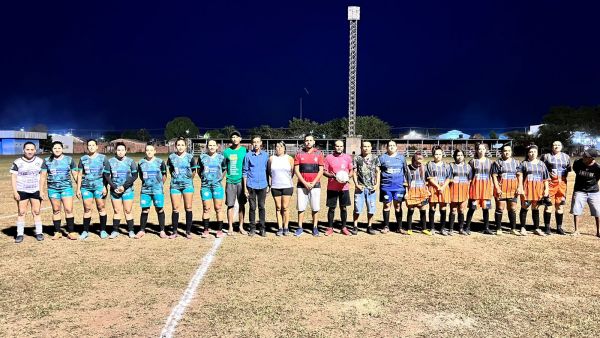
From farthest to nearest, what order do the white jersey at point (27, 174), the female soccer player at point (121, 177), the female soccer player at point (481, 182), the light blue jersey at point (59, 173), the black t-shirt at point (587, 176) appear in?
the female soccer player at point (481, 182) < the black t-shirt at point (587, 176) < the female soccer player at point (121, 177) < the light blue jersey at point (59, 173) < the white jersey at point (27, 174)

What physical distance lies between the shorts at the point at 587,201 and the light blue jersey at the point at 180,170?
7299 millimetres

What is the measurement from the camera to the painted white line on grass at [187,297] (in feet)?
12.8

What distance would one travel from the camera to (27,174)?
7152 mm

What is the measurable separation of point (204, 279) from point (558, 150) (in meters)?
7.02

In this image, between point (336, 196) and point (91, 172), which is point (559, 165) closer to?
point (336, 196)

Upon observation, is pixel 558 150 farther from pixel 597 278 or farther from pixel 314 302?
pixel 314 302

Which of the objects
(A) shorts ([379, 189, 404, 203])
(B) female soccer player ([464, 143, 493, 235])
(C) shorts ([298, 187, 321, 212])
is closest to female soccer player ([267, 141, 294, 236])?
(C) shorts ([298, 187, 321, 212])

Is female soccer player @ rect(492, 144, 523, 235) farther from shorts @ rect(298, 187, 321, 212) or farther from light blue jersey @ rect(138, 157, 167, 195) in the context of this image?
light blue jersey @ rect(138, 157, 167, 195)

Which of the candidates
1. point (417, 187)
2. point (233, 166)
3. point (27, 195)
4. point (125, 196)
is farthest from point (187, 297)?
point (417, 187)

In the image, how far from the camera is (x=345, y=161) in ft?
26.0

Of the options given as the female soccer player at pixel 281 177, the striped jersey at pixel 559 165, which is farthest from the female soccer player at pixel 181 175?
the striped jersey at pixel 559 165

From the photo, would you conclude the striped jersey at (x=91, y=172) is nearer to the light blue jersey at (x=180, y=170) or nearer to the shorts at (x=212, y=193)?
the light blue jersey at (x=180, y=170)

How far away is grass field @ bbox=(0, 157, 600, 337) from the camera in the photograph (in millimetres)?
4000

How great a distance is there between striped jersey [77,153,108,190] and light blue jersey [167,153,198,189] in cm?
124
